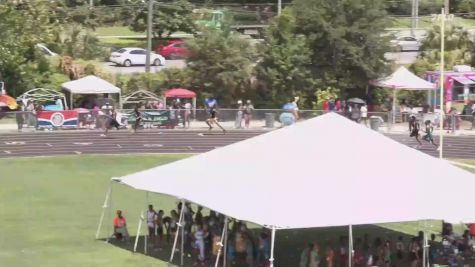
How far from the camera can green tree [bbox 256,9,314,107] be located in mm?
60156

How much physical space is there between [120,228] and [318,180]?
20.9 feet

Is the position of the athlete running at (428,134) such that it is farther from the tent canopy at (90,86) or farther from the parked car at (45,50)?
the parked car at (45,50)

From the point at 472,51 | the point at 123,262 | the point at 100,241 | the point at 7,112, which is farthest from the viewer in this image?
the point at 472,51

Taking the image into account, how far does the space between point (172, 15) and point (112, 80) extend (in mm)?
25468

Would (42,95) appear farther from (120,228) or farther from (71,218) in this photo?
(120,228)

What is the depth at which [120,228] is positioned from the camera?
29797 mm

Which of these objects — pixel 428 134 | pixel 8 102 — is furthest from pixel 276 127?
pixel 8 102

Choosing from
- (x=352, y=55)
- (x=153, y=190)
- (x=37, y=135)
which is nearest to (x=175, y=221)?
(x=153, y=190)

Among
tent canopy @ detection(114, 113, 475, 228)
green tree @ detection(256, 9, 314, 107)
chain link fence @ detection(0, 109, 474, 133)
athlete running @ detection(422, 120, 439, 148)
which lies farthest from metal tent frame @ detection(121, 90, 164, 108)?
tent canopy @ detection(114, 113, 475, 228)

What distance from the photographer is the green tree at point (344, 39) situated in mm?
60250

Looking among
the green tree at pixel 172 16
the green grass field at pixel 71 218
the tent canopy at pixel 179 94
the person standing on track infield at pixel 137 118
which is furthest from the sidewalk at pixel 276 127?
the green tree at pixel 172 16

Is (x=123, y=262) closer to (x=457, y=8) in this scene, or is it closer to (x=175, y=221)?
(x=175, y=221)

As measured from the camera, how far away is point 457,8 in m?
107

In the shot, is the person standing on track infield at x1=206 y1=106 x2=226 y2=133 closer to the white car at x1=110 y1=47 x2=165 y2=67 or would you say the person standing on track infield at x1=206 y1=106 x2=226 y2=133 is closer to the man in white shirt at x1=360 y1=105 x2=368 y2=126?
the man in white shirt at x1=360 y1=105 x2=368 y2=126
